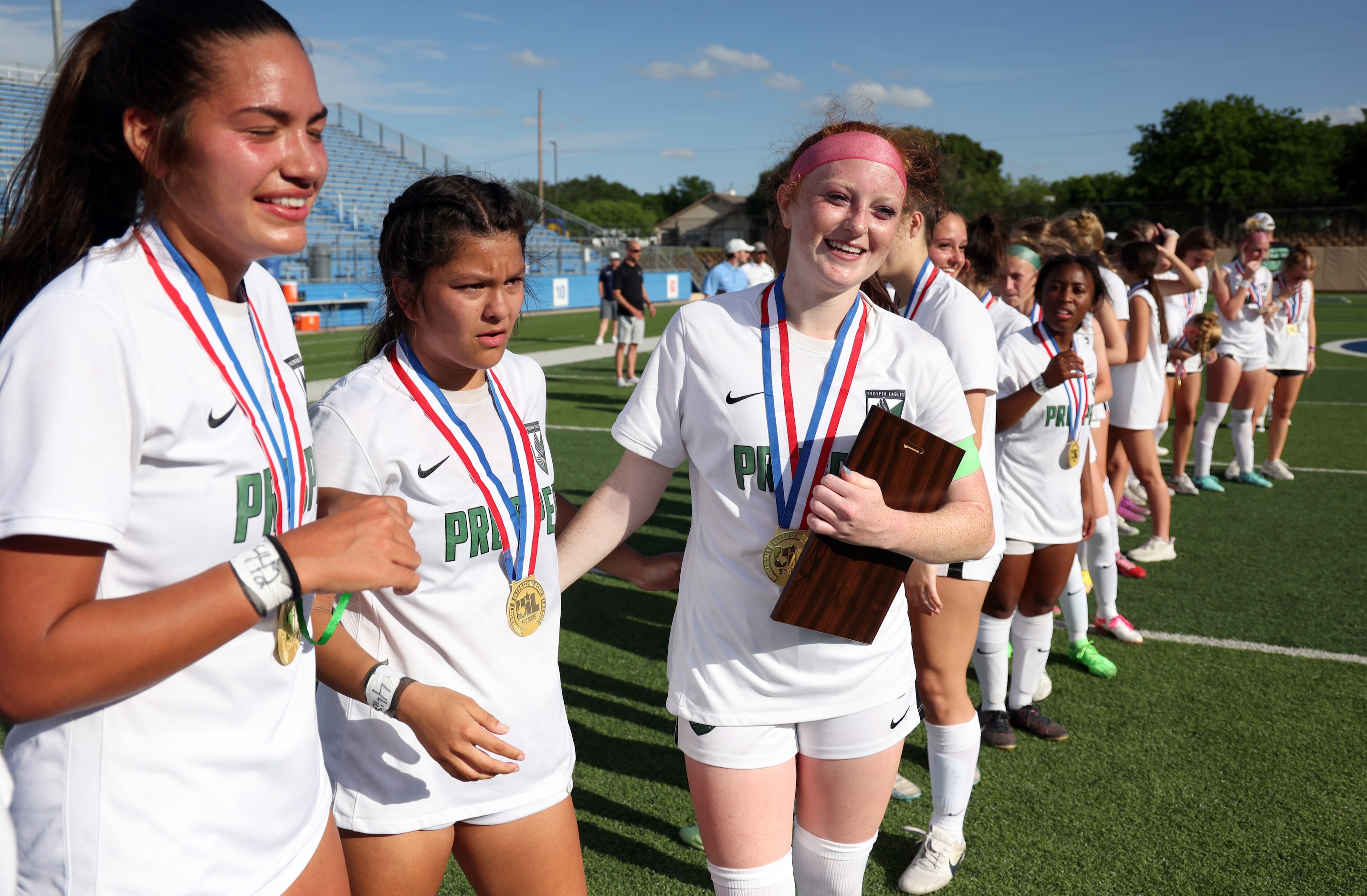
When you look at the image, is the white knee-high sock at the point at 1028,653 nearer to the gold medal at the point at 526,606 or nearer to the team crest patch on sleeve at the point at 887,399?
the team crest patch on sleeve at the point at 887,399

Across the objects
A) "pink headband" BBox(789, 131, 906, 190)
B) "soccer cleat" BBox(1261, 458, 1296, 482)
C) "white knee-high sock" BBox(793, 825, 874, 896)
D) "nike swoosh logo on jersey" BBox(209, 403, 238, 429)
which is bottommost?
"soccer cleat" BBox(1261, 458, 1296, 482)

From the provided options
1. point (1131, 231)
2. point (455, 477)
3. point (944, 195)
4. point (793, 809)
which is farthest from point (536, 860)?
point (1131, 231)

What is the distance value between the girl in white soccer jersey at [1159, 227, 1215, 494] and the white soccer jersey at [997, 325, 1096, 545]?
4.40 meters

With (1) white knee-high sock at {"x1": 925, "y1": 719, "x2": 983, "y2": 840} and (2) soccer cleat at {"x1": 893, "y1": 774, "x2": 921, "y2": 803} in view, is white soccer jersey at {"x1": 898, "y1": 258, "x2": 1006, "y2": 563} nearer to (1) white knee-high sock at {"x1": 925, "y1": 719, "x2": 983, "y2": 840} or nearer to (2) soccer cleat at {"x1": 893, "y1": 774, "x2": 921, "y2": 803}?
(1) white knee-high sock at {"x1": 925, "y1": 719, "x2": 983, "y2": 840}

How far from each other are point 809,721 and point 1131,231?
6043mm

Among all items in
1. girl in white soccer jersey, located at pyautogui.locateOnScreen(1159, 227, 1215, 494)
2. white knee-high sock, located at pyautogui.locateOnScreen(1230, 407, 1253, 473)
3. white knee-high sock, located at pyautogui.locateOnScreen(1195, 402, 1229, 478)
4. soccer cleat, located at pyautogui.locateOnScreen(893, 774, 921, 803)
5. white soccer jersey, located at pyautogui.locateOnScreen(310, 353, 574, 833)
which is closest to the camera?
white soccer jersey, located at pyautogui.locateOnScreen(310, 353, 574, 833)

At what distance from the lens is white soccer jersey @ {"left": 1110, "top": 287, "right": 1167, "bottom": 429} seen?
19.8ft

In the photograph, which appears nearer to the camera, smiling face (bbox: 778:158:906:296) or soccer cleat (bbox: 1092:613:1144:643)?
smiling face (bbox: 778:158:906:296)

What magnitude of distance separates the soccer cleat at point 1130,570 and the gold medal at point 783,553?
190 inches

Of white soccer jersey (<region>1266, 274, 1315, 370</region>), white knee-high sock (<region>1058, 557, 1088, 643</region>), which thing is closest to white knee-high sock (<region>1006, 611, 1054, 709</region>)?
white knee-high sock (<region>1058, 557, 1088, 643</region>)

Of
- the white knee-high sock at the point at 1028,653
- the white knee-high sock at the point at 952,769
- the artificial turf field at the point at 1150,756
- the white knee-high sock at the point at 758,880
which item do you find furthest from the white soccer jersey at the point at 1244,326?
the white knee-high sock at the point at 758,880

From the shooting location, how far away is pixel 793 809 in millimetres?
2125

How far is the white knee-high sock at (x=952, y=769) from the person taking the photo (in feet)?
9.68

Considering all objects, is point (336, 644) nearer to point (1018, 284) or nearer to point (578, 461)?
point (1018, 284)
